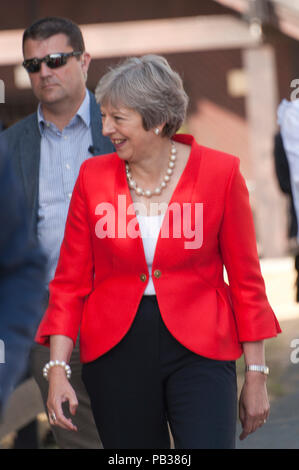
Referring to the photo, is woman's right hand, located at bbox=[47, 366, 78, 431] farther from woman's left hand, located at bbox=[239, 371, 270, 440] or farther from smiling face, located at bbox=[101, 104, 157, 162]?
smiling face, located at bbox=[101, 104, 157, 162]

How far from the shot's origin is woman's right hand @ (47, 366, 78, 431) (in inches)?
119

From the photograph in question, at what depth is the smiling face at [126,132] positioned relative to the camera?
310 centimetres

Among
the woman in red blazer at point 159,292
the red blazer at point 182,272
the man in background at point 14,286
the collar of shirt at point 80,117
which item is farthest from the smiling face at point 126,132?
the man in background at point 14,286

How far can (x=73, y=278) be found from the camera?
10.5 ft

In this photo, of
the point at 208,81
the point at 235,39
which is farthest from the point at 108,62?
the point at 235,39

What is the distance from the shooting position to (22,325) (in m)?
1.38

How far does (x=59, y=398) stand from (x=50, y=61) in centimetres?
158

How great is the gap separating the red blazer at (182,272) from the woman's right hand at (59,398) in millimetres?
114

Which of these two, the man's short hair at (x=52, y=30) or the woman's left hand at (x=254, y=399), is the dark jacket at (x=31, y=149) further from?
the woman's left hand at (x=254, y=399)

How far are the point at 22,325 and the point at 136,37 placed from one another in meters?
11.2

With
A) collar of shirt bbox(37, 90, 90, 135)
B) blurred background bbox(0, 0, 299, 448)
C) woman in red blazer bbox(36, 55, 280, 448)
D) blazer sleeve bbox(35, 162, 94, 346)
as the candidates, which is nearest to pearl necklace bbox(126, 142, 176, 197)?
woman in red blazer bbox(36, 55, 280, 448)

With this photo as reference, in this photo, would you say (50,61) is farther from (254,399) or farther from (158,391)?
(254,399)

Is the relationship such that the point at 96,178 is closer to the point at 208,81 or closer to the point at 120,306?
the point at 120,306

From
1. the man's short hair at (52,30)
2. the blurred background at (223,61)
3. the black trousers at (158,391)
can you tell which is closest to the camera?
the black trousers at (158,391)
